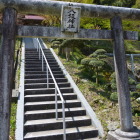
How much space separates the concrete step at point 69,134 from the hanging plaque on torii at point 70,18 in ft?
8.89

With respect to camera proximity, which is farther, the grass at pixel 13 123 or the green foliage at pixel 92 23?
the green foliage at pixel 92 23

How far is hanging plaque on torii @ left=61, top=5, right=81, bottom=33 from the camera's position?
14.3 ft

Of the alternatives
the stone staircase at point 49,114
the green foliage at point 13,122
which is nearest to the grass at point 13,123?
the green foliage at point 13,122

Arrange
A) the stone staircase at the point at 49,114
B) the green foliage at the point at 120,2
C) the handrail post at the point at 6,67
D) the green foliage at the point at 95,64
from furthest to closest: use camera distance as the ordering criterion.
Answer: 1. the green foliage at the point at 120,2
2. the green foliage at the point at 95,64
3. the stone staircase at the point at 49,114
4. the handrail post at the point at 6,67

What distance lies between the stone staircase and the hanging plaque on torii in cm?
265

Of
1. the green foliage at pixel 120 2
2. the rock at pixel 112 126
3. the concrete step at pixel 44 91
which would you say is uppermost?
the green foliage at pixel 120 2

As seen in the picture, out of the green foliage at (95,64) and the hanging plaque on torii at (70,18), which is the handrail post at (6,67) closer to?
the hanging plaque on torii at (70,18)

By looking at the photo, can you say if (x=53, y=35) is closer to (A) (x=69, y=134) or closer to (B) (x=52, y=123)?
(B) (x=52, y=123)

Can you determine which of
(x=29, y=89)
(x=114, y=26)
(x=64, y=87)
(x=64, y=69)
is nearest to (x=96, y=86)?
(x=64, y=87)

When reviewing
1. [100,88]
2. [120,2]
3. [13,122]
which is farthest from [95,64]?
[120,2]

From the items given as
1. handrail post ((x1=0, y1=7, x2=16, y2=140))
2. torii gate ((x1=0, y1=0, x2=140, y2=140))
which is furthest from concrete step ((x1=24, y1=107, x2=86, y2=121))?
handrail post ((x1=0, y1=7, x2=16, y2=140))

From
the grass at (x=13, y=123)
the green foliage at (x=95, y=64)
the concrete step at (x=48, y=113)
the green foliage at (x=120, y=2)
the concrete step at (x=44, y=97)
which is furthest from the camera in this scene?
the green foliage at (x=120, y=2)

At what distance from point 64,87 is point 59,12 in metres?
3.51

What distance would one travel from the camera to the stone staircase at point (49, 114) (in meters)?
5.04
